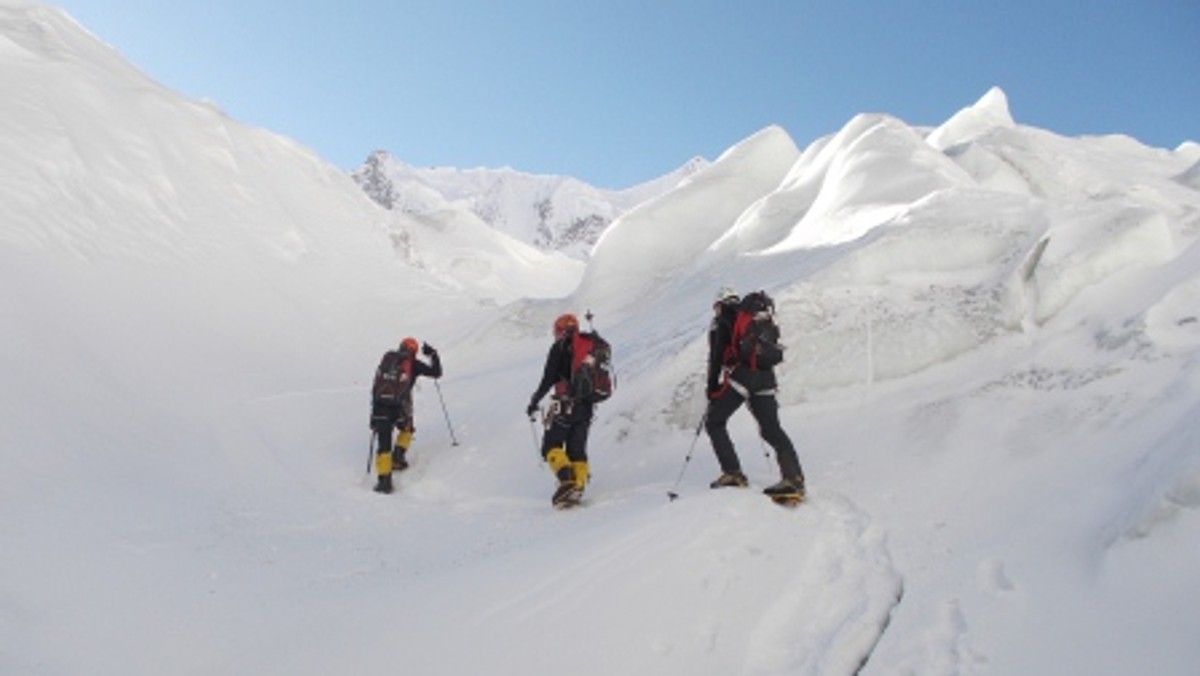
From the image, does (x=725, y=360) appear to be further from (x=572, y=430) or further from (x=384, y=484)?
(x=384, y=484)

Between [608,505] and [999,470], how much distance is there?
3.66 meters

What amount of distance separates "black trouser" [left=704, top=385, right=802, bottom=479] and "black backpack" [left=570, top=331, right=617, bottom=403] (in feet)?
4.77

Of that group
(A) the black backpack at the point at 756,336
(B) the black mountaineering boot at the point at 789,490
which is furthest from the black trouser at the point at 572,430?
(B) the black mountaineering boot at the point at 789,490

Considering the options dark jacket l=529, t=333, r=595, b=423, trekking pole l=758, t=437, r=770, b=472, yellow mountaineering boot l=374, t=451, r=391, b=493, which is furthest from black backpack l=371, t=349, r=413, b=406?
trekking pole l=758, t=437, r=770, b=472

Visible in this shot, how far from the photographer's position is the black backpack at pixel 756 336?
294 inches

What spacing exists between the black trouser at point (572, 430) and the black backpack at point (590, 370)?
0.16 m

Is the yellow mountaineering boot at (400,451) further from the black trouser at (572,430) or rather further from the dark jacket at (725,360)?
the dark jacket at (725,360)

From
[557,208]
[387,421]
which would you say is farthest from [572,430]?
[557,208]

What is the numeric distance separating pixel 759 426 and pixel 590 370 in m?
2.09

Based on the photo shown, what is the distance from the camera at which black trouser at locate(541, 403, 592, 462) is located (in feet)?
29.5

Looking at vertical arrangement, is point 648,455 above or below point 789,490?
below

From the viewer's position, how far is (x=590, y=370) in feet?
29.2

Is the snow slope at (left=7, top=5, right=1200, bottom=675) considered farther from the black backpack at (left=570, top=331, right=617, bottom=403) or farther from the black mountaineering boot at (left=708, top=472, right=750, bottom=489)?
the black backpack at (left=570, top=331, right=617, bottom=403)

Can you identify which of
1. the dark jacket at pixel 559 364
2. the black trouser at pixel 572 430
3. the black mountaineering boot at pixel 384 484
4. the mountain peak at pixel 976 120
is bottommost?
the black mountaineering boot at pixel 384 484
